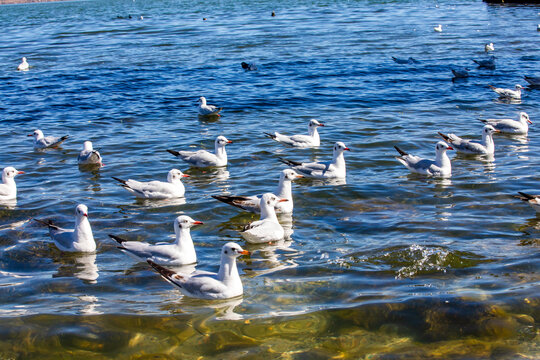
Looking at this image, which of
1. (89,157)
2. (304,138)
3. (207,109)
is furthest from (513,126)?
(89,157)

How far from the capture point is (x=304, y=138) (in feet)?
52.7

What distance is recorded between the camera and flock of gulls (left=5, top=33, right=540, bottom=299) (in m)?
8.05

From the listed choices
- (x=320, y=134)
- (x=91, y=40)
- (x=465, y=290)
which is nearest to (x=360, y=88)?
(x=320, y=134)

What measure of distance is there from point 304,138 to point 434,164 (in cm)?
381

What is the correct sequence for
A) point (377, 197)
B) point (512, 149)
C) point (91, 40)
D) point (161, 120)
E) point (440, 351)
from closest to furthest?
point (440, 351)
point (377, 197)
point (512, 149)
point (161, 120)
point (91, 40)

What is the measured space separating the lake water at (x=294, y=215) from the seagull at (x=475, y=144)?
348mm

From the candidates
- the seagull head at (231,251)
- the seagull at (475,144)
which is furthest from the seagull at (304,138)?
the seagull head at (231,251)

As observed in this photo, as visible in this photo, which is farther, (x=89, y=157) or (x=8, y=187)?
(x=89, y=157)

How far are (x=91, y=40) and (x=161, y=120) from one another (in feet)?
77.2

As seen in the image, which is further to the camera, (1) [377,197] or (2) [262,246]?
(1) [377,197]

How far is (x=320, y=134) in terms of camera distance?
17.4 meters

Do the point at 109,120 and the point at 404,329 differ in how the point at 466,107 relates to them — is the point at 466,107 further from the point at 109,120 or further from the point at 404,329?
the point at 404,329

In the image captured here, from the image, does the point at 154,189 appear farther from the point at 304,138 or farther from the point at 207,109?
the point at 207,109

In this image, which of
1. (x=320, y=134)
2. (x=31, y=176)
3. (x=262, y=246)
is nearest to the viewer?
(x=262, y=246)
